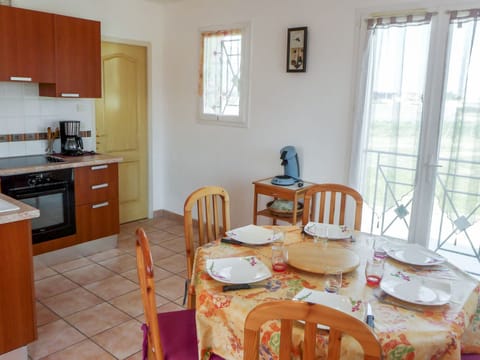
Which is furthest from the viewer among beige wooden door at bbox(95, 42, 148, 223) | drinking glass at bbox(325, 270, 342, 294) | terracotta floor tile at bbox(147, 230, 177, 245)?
beige wooden door at bbox(95, 42, 148, 223)

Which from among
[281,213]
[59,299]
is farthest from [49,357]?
[281,213]

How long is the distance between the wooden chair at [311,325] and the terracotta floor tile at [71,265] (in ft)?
9.76

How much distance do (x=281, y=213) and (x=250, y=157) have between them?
853 millimetres

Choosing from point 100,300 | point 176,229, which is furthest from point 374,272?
point 176,229

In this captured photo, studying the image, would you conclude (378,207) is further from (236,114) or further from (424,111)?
(236,114)

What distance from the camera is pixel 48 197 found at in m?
3.54

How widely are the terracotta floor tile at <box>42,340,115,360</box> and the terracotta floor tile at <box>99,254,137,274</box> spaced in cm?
110

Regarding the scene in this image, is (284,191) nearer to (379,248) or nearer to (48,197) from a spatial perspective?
(379,248)

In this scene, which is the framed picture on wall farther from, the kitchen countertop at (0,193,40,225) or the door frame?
the kitchen countertop at (0,193,40,225)

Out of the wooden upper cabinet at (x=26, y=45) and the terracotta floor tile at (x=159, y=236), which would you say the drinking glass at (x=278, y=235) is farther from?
the wooden upper cabinet at (x=26, y=45)

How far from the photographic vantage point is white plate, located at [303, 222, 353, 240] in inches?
87.3

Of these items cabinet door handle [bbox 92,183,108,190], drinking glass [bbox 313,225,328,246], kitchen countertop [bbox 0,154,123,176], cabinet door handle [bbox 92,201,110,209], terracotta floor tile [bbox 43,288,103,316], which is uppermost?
kitchen countertop [bbox 0,154,123,176]

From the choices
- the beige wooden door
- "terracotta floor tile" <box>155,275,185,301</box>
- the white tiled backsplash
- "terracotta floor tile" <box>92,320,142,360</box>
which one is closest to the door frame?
the beige wooden door

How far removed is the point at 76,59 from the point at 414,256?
10.8 ft
